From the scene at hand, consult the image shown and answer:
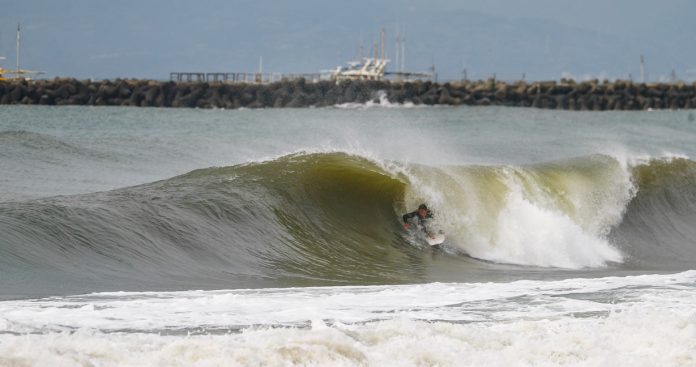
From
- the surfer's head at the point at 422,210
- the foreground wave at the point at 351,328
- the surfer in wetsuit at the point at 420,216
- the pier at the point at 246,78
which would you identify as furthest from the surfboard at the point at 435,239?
the pier at the point at 246,78

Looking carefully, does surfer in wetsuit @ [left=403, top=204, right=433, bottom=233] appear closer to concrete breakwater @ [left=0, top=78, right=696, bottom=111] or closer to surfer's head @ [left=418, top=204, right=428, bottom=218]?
surfer's head @ [left=418, top=204, right=428, bottom=218]

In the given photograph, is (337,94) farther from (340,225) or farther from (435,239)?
(435,239)

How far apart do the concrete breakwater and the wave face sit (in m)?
44.9

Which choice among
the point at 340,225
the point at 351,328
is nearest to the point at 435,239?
the point at 340,225

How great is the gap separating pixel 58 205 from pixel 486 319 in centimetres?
552

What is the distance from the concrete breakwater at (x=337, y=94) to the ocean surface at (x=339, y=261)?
1443 inches

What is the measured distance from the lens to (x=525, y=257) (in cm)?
1504

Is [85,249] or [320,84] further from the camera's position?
[320,84]

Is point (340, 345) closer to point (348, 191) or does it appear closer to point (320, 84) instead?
point (348, 191)

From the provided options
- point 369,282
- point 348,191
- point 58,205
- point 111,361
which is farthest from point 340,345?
point 348,191

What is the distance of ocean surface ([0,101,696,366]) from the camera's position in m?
7.48

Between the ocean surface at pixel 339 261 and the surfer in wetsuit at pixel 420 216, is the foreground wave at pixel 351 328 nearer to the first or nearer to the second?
the ocean surface at pixel 339 261

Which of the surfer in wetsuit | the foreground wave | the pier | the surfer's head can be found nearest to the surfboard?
the surfer in wetsuit

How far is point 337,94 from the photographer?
70938 millimetres
